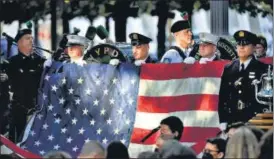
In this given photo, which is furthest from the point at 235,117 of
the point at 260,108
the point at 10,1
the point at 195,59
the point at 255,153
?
the point at 10,1

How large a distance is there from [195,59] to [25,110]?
202cm

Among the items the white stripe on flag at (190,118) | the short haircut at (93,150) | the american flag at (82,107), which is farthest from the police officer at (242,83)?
the short haircut at (93,150)

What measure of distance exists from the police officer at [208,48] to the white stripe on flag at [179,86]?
45 cm

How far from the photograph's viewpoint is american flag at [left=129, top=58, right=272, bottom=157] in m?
15.8

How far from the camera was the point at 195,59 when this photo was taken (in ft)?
54.9

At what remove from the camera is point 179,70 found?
16.1 metres

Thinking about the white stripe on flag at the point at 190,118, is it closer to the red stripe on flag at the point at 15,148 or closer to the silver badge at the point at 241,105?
the silver badge at the point at 241,105

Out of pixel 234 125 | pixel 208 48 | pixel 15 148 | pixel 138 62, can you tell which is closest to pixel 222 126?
pixel 234 125

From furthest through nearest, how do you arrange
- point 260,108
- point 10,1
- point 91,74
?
point 10,1 < point 91,74 < point 260,108

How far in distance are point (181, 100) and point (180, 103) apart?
35mm

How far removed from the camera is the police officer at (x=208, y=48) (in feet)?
53.8

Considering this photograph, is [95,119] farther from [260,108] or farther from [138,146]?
[260,108]

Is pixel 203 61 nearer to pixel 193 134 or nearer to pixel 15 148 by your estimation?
pixel 193 134

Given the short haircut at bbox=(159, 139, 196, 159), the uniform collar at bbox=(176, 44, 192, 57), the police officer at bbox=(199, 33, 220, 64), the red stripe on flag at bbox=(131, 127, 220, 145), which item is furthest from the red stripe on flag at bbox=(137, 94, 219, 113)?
the short haircut at bbox=(159, 139, 196, 159)
